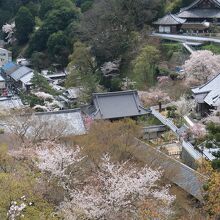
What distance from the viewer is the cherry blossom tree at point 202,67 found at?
1081 inches

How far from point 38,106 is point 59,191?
14.9 m

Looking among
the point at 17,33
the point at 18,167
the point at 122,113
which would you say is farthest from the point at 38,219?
the point at 17,33

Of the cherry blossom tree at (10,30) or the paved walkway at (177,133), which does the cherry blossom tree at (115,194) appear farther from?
the cherry blossom tree at (10,30)

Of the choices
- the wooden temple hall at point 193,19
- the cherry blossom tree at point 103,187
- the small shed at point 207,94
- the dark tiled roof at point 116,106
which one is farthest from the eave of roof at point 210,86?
the wooden temple hall at point 193,19

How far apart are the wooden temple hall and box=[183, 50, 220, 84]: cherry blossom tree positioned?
10426 mm

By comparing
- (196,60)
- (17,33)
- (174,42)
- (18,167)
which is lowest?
(17,33)

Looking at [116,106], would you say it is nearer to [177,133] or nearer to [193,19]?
[177,133]

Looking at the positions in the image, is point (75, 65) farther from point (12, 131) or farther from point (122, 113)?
point (12, 131)

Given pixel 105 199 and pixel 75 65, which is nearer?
pixel 105 199

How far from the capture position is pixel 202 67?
91.0ft

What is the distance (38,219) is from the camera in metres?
12.4

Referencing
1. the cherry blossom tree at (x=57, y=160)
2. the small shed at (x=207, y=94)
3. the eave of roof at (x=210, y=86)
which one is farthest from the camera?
the eave of roof at (x=210, y=86)

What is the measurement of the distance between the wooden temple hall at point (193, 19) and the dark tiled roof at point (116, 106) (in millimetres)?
13482

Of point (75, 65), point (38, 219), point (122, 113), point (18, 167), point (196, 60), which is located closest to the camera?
point (38, 219)
